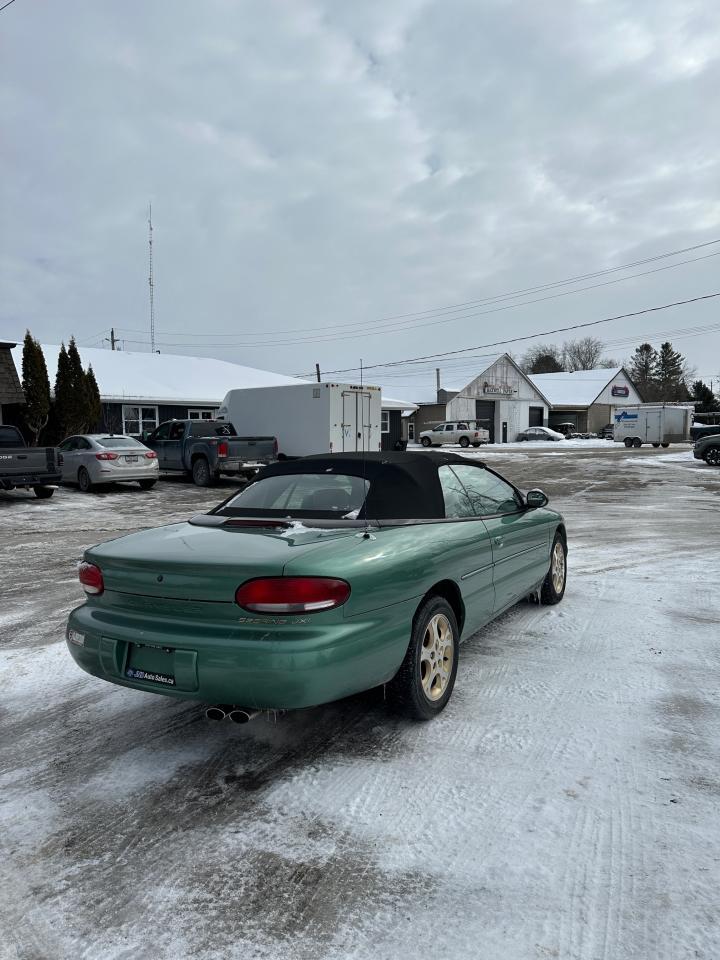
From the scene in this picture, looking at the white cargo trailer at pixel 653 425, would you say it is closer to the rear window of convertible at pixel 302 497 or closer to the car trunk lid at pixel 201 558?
the rear window of convertible at pixel 302 497

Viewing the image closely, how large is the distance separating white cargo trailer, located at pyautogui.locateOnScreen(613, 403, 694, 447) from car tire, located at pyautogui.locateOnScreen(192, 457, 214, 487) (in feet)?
123

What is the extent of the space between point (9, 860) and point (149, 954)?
83cm

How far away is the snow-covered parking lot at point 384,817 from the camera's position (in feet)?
7.39

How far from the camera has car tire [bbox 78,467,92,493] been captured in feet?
58.0

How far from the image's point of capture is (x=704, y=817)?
283 centimetres

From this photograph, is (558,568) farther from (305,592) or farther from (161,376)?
(161,376)

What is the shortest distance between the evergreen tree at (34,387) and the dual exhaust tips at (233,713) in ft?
78.9

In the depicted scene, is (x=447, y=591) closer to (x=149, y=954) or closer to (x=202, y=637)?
(x=202, y=637)

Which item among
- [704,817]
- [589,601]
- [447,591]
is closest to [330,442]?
[589,601]

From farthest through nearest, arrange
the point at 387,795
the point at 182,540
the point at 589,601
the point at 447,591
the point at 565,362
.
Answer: the point at 565,362, the point at 589,601, the point at 447,591, the point at 182,540, the point at 387,795

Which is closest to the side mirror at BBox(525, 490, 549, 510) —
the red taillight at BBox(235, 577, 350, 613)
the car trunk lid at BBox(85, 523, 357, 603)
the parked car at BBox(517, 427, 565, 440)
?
the car trunk lid at BBox(85, 523, 357, 603)

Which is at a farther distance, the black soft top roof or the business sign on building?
the business sign on building

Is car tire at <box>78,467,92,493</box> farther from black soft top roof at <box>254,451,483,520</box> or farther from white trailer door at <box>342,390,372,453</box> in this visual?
black soft top roof at <box>254,451,483,520</box>

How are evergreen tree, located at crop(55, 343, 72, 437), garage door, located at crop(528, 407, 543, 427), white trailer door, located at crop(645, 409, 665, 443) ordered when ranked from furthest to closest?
garage door, located at crop(528, 407, 543, 427)
white trailer door, located at crop(645, 409, 665, 443)
evergreen tree, located at crop(55, 343, 72, 437)
